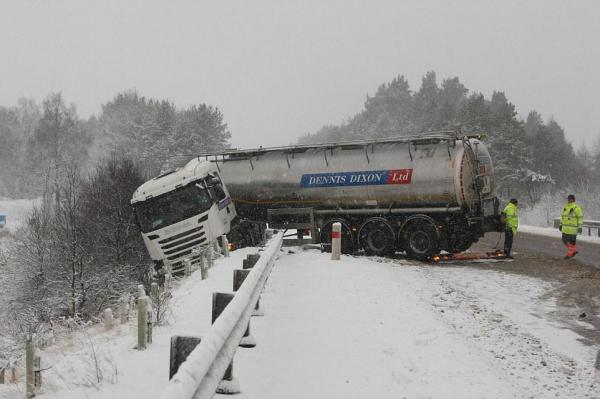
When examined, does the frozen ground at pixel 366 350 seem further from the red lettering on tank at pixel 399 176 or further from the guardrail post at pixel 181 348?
the red lettering on tank at pixel 399 176

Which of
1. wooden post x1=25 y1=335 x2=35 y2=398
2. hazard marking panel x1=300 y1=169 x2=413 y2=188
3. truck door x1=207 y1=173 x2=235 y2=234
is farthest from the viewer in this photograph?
truck door x1=207 y1=173 x2=235 y2=234

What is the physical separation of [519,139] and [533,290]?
46205mm

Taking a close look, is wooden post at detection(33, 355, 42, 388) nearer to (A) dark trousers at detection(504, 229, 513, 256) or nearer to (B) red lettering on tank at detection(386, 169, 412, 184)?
(B) red lettering on tank at detection(386, 169, 412, 184)

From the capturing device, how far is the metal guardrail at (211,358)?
2.04 meters

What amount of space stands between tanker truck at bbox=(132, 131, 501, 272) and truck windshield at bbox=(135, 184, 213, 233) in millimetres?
112

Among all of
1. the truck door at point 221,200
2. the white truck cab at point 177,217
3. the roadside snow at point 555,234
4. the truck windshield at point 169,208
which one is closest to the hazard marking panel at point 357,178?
the truck door at point 221,200

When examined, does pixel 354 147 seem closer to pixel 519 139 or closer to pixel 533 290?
pixel 533 290

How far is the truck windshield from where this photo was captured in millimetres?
13797

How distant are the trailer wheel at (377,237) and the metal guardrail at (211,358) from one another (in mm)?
10452

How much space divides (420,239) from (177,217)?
22.3ft

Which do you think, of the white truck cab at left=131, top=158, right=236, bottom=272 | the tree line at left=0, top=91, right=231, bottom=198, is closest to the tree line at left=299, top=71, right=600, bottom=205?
the tree line at left=0, top=91, right=231, bottom=198

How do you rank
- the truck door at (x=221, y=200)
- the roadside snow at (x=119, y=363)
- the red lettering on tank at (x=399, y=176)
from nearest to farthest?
the roadside snow at (x=119, y=363), the red lettering on tank at (x=399, y=176), the truck door at (x=221, y=200)

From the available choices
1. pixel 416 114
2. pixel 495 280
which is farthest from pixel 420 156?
pixel 416 114

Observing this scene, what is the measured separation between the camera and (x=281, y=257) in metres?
11.9
